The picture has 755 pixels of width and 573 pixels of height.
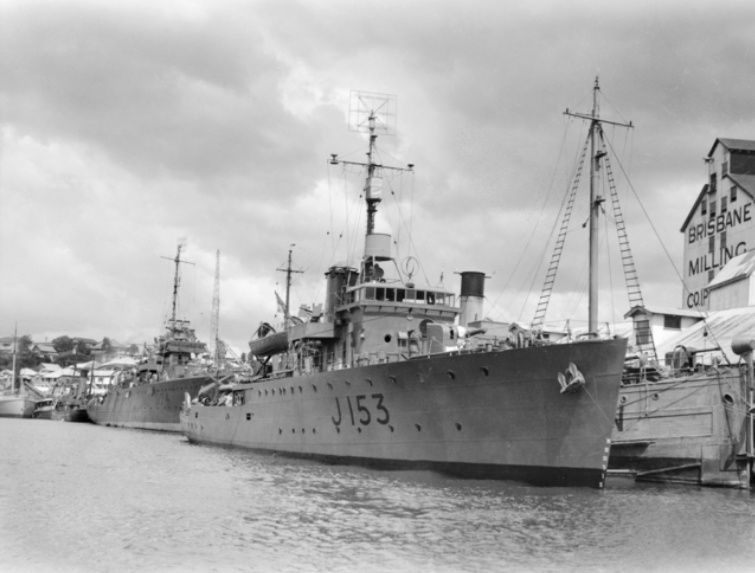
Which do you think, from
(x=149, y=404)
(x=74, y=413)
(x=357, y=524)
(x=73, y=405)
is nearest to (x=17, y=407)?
(x=73, y=405)

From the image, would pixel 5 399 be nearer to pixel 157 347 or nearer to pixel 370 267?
pixel 157 347

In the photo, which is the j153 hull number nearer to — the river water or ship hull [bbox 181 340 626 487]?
ship hull [bbox 181 340 626 487]

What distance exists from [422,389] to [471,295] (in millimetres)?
11484

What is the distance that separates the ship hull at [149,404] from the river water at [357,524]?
3070 centimetres

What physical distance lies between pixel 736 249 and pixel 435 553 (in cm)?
3541

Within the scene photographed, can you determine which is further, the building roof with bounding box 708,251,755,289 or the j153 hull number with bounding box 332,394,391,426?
the building roof with bounding box 708,251,755,289

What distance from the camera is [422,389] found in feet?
70.8

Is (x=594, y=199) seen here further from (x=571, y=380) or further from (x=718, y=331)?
(x=718, y=331)

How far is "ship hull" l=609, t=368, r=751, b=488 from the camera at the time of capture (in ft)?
73.7

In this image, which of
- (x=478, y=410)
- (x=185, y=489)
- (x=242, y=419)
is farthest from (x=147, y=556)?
(x=242, y=419)

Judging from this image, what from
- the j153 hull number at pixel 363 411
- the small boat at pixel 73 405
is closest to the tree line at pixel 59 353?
the small boat at pixel 73 405

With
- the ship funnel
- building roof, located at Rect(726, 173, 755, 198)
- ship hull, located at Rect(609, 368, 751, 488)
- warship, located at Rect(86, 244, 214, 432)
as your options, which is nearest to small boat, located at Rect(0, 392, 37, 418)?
warship, located at Rect(86, 244, 214, 432)

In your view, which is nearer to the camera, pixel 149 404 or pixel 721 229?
pixel 721 229

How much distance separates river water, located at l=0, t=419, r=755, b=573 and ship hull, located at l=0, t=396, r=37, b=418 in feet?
262
